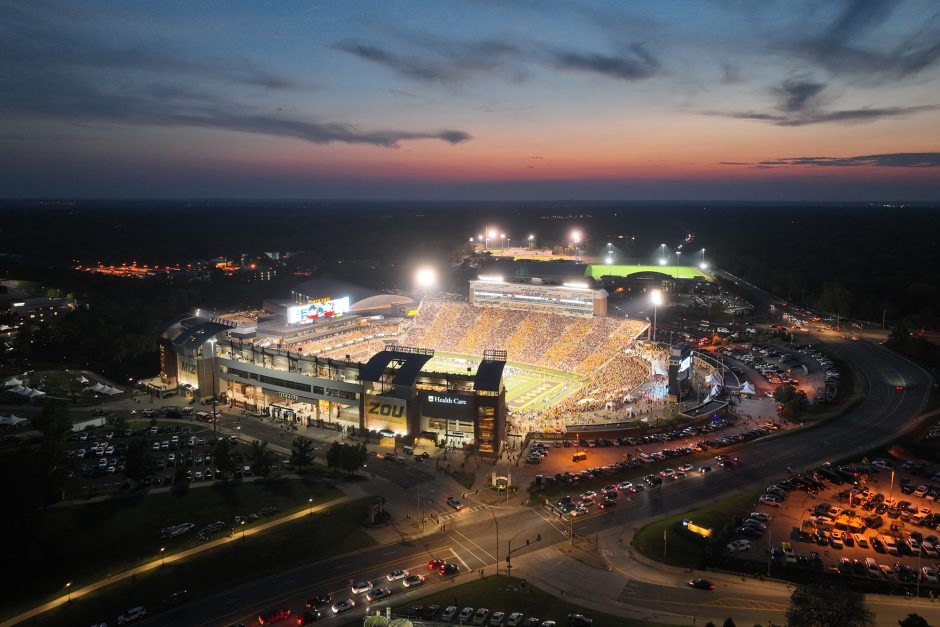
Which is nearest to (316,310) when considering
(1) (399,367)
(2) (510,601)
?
(1) (399,367)

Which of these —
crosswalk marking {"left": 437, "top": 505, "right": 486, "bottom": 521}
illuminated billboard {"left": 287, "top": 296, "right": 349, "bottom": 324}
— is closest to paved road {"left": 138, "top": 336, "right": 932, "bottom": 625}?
crosswalk marking {"left": 437, "top": 505, "right": 486, "bottom": 521}

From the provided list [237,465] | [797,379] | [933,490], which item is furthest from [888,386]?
[237,465]

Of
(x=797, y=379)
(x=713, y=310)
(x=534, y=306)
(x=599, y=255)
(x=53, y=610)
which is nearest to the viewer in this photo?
(x=53, y=610)

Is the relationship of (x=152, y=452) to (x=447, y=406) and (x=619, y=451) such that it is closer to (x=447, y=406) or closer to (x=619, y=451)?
(x=447, y=406)

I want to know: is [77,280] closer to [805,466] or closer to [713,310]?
[713,310]

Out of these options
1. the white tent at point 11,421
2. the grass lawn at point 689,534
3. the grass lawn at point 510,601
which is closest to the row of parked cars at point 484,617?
the grass lawn at point 510,601

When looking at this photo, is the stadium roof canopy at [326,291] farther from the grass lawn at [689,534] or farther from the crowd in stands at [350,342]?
the grass lawn at [689,534]

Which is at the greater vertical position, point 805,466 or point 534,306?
point 534,306
